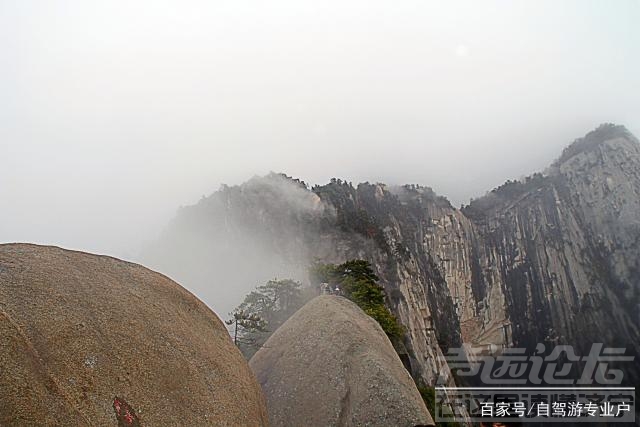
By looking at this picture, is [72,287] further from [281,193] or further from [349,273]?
[281,193]

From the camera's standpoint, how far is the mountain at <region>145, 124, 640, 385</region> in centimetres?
5834

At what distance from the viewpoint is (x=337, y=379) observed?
10383mm

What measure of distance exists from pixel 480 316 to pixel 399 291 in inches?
1187

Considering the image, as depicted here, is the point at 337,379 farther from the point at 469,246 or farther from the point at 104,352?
the point at 469,246

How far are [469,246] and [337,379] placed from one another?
77380 mm

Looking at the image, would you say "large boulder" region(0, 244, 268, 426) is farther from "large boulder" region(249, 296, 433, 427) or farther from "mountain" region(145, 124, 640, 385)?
"mountain" region(145, 124, 640, 385)

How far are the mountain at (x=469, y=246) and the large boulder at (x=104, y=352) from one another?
139 ft

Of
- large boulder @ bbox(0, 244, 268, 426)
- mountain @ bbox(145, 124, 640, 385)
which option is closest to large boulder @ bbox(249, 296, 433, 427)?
large boulder @ bbox(0, 244, 268, 426)

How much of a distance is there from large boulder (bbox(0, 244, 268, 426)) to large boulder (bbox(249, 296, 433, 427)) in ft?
5.99

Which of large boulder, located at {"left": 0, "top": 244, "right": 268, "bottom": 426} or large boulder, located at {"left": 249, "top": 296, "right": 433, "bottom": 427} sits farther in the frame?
large boulder, located at {"left": 249, "top": 296, "right": 433, "bottom": 427}

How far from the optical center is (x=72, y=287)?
258 inches

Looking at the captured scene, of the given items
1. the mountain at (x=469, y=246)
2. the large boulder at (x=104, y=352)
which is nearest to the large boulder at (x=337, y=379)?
the large boulder at (x=104, y=352)

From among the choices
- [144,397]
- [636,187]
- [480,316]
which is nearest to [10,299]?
[144,397]

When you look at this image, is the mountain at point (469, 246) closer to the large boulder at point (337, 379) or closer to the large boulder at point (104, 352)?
the large boulder at point (337, 379)
